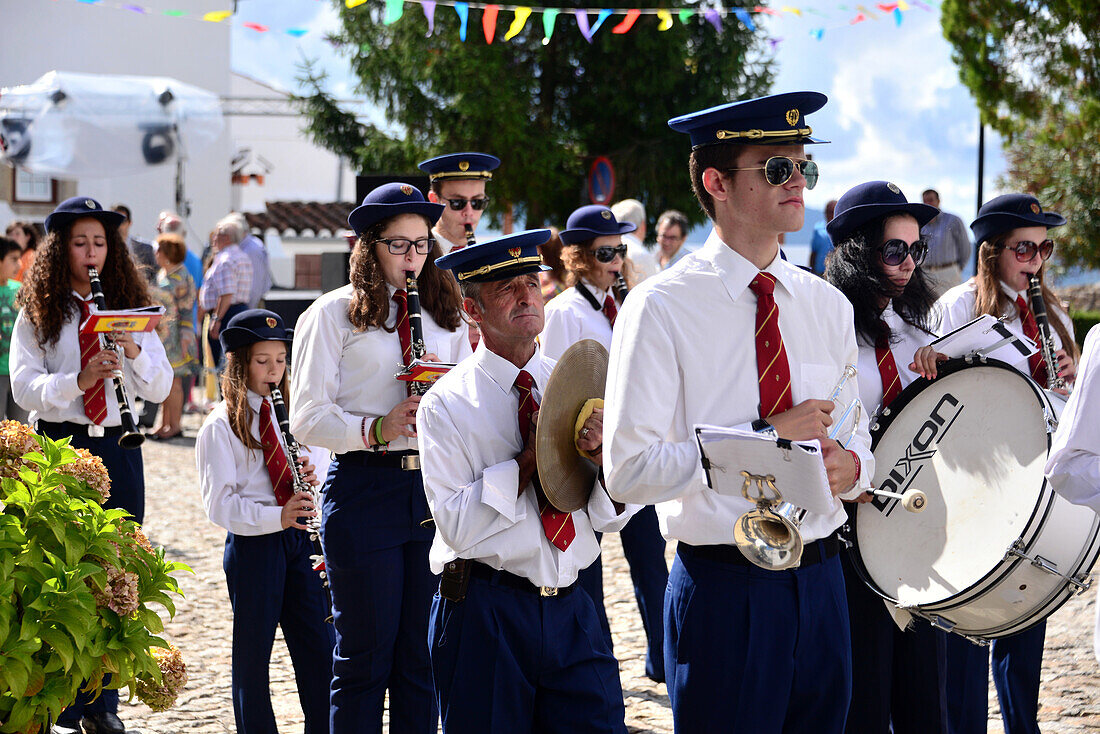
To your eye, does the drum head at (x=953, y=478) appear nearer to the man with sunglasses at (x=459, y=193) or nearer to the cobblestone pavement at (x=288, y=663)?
the cobblestone pavement at (x=288, y=663)

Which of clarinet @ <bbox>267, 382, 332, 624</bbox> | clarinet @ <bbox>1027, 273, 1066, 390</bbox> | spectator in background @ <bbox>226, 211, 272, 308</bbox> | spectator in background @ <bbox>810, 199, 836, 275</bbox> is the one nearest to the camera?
clarinet @ <bbox>267, 382, 332, 624</bbox>

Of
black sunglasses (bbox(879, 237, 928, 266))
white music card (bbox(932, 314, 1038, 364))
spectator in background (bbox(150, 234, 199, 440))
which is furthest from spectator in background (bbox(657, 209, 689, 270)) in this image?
white music card (bbox(932, 314, 1038, 364))

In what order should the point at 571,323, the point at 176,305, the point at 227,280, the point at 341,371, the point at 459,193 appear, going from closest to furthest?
the point at 341,371 → the point at 459,193 → the point at 571,323 → the point at 176,305 → the point at 227,280

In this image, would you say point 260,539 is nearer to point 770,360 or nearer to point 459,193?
point 459,193

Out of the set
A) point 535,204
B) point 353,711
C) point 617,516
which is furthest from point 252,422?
point 535,204

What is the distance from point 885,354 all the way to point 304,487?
233 cm

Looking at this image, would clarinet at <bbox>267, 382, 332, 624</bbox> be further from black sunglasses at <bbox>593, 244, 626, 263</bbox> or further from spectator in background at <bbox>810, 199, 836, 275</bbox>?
spectator in background at <bbox>810, 199, 836, 275</bbox>

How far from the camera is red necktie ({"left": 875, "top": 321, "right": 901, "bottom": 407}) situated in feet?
14.2

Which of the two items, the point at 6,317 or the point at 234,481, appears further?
the point at 6,317

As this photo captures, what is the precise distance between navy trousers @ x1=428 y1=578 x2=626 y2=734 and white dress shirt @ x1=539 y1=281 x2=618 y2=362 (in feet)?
9.71

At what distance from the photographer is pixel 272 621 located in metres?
4.89

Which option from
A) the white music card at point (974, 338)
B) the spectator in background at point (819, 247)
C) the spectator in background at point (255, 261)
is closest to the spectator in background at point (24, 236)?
the spectator in background at point (255, 261)

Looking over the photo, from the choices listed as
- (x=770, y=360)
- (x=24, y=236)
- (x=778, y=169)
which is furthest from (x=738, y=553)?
(x=24, y=236)

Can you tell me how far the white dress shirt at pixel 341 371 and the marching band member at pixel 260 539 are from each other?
51 centimetres
